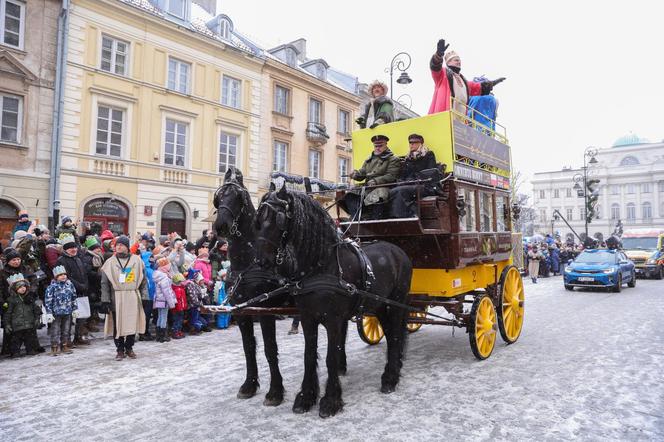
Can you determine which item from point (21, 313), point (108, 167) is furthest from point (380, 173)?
point (108, 167)

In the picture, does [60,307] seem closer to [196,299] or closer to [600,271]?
[196,299]

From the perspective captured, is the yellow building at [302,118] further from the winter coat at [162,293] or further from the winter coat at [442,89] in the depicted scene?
the winter coat at [162,293]

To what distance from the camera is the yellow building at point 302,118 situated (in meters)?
21.5

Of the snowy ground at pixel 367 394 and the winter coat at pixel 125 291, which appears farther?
the winter coat at pixel 125 291

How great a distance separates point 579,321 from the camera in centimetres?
911

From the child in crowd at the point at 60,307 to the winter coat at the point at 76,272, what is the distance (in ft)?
0.87

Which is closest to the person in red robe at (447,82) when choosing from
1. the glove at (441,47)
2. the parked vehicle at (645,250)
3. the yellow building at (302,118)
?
the glove at (441,47)

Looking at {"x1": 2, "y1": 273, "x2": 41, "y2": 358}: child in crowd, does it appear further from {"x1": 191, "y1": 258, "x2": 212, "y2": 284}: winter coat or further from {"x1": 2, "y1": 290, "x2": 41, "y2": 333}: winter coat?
{"x1": 191, "y1": 258, "x2": 212, "y2": 284}: winter coat

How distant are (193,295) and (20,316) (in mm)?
2660

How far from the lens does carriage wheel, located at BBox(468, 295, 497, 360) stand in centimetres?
572

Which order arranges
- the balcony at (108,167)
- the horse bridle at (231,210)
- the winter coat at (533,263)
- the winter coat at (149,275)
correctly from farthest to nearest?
the winter coat at (533,263) → the balcony at (108,167) → the winter coat at (149,275) → the horse bridle at (231,210)

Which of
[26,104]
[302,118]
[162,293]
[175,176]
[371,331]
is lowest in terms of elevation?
[371,331]

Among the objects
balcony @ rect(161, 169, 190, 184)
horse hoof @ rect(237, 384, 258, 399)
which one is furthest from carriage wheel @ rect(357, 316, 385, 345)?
balcony @ rect(161, 169, 190, 184)

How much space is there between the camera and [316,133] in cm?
2333
